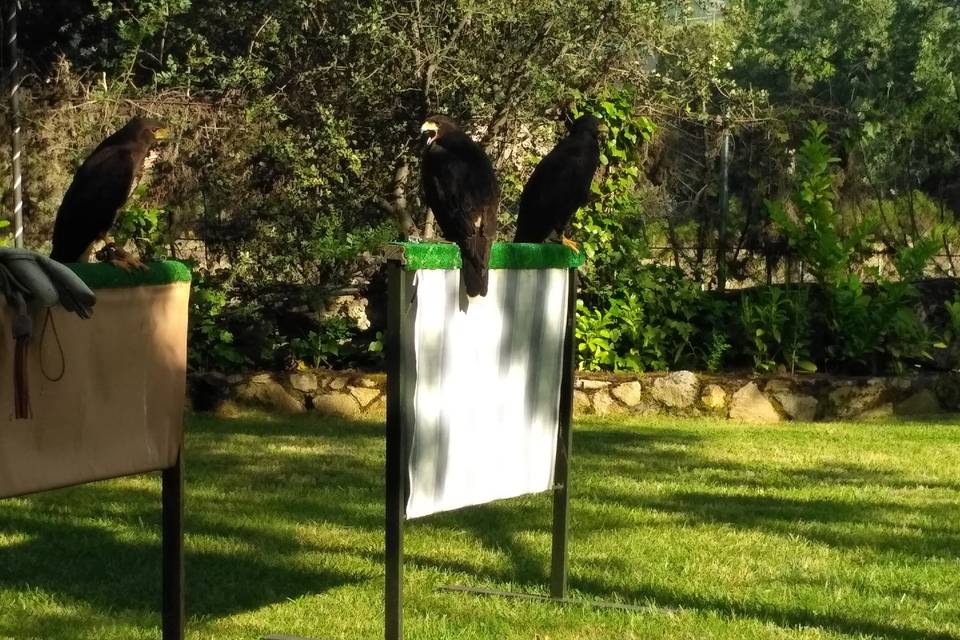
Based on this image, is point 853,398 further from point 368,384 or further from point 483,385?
point 483,385

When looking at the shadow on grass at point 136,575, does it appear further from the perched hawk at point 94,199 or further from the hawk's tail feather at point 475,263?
the hawk's tail feather at point 475,263

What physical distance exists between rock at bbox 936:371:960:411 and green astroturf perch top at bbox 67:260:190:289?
8.53m

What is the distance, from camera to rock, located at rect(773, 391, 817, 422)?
36.5 feet

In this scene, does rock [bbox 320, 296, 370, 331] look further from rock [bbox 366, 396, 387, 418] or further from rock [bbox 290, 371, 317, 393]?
rock [bbox 366, 396, 387, 418]

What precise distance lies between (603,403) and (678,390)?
25.0 inches

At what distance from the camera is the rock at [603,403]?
1114 centimetres

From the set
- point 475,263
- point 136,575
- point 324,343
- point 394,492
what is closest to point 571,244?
point 475,263

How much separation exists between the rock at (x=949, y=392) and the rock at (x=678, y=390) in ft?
7.03

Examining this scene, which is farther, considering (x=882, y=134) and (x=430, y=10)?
(x=882, y=134)

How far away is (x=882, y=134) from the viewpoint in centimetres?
1320

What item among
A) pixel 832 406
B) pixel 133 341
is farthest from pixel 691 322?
pixel 133 341

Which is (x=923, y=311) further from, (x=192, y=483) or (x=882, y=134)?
(x=192, y=483)

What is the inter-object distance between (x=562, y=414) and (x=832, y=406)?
5968 mm

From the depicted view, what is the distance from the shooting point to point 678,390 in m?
11.2
